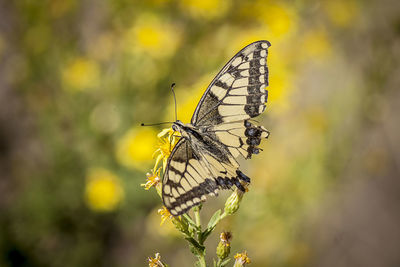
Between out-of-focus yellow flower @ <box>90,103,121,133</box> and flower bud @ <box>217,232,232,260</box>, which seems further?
out-of-focus yellow flower @ <box>90,103,121,133</box>

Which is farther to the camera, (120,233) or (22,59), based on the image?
(22,59)

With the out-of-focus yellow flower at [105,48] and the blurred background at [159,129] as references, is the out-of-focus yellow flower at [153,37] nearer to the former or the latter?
the blurred background at [159,129]

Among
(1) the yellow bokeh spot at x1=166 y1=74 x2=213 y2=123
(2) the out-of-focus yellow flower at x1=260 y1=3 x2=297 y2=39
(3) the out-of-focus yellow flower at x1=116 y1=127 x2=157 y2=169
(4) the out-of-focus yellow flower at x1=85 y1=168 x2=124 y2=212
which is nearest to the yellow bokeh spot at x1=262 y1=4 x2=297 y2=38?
(2) the out-of-focus yellow flower at x1=260 y1=3 x2=297 y2=39

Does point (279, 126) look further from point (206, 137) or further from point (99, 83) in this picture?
point (206, 137)

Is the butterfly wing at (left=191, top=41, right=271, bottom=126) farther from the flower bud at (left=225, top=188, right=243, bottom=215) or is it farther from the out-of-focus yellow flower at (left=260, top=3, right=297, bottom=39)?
the out-of-focus yellow flower at (left=260, top=3, right=297, bottom=39)

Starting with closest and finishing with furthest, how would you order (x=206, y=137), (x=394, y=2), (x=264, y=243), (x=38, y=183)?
(x=206, y=137), (x=264, y=243), (x=38, y=183), (x=394, y=2)

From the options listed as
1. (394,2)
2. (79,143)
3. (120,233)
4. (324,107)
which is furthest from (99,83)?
(394,2)
